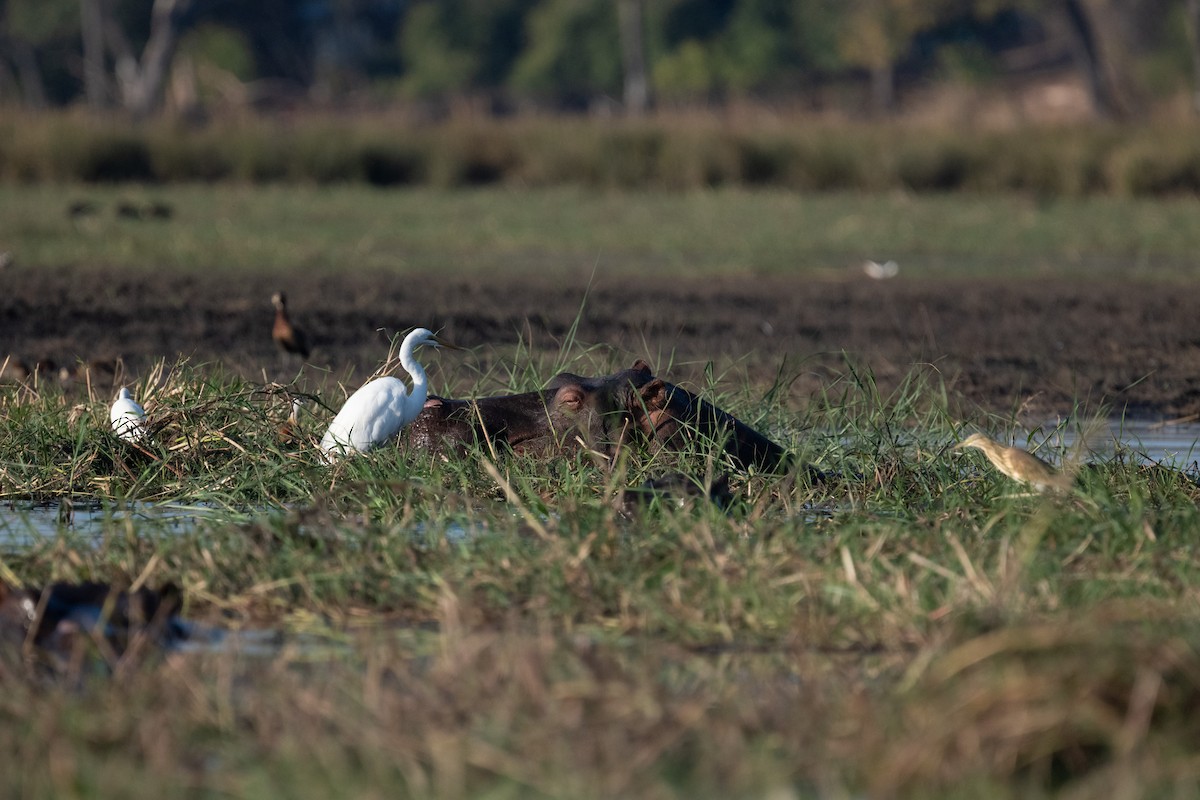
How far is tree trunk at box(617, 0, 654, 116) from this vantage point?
44.6 m

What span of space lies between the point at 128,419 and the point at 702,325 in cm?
493

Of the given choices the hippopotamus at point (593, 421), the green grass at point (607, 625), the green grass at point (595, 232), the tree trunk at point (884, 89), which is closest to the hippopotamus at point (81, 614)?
the green grass at point (607, 625)

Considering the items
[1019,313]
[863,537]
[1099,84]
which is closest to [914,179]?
[1019,313]

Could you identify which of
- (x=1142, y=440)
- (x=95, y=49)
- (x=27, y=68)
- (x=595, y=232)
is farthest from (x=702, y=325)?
(x=27, y=68)

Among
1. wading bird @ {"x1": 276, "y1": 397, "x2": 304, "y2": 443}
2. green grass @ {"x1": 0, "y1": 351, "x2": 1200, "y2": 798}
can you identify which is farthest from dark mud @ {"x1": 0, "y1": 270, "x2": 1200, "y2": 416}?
green grass @ {"x1": 0, "y1": 351, "x2": 1200, "y2": 798}

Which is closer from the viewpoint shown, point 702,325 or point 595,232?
point 702,325

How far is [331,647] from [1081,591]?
1575 mm

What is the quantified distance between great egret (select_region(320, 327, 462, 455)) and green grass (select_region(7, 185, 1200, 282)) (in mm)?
7027

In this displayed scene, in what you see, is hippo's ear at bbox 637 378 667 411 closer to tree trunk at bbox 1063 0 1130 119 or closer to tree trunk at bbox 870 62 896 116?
tree trunk at bbox 1063 0 1130 119

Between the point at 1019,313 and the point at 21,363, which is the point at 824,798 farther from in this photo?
the point at 1019,313

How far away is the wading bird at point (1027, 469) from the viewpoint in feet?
15.5

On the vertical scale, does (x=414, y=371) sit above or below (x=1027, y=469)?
above

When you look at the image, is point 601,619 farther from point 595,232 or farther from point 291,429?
point 595,232

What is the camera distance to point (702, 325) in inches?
391
